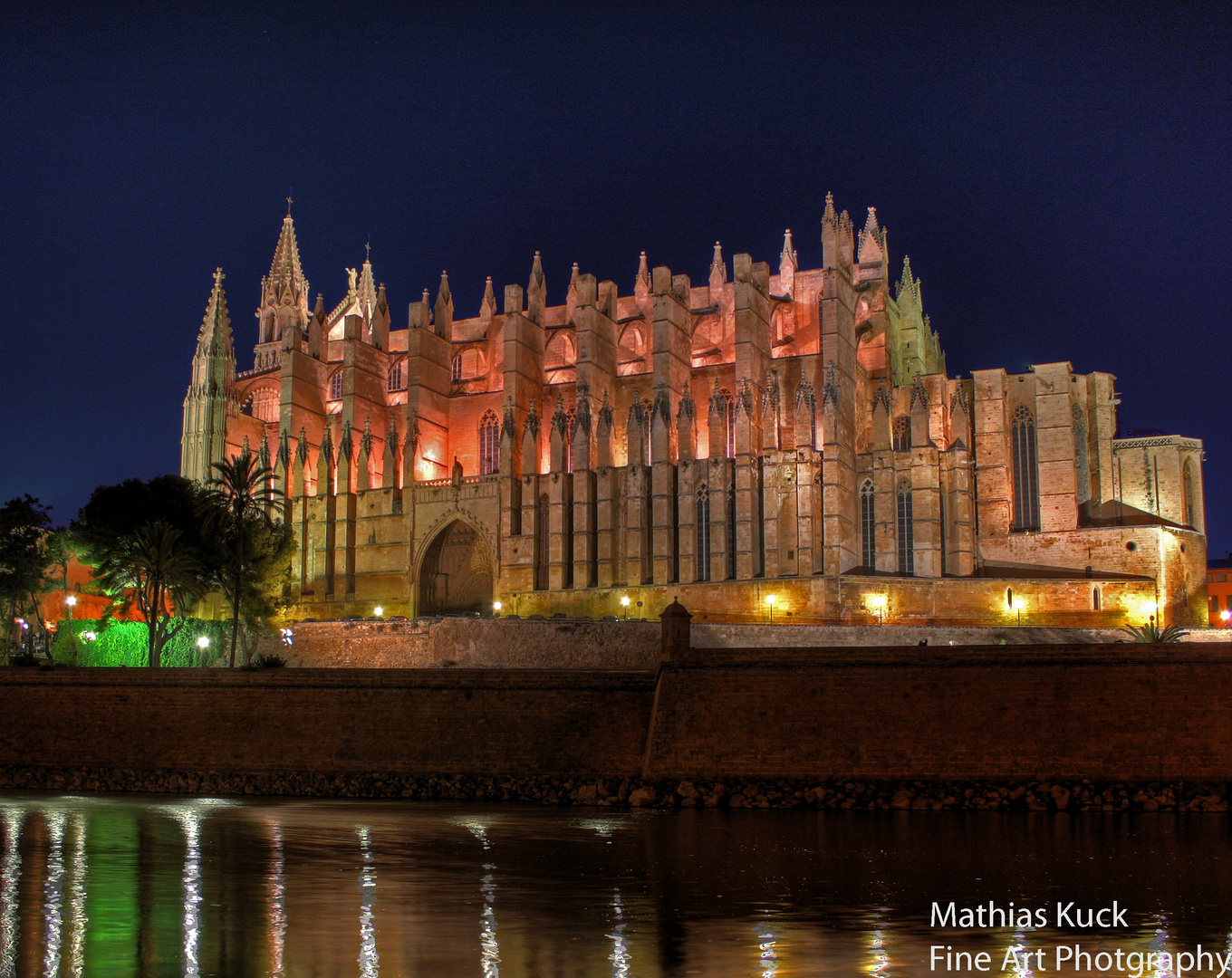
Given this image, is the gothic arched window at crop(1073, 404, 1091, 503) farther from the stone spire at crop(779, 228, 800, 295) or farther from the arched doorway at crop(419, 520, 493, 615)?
the arched doorway at crop(419, 520, 493, 615)

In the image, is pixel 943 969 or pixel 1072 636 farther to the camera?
pixel 1072 636

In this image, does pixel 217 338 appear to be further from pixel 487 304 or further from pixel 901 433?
pixel 901 433

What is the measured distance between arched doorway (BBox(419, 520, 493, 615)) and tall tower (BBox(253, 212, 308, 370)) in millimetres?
25213

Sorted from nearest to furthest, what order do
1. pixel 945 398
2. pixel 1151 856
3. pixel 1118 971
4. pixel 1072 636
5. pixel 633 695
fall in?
1. pixel 1118 971
2. pixel 1151 856
3. pixel 633 695
4. pixel 1072 636
5. pixel 945 398

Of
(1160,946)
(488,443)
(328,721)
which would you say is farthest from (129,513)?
(1160,946)

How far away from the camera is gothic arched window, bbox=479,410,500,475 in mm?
57844

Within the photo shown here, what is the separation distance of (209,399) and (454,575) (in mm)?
16387

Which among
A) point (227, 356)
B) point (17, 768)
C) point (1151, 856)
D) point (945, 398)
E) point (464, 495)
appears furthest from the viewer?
point (227, 356)

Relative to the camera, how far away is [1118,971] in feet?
37.6

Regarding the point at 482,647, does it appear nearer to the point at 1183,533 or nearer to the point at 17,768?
the point at 17,768

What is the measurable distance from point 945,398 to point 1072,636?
1383 cm

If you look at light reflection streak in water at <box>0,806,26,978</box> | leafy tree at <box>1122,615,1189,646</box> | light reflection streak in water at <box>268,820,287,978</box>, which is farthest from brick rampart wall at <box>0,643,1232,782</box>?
light reflection streak in water at <box>268,820,287,978</box>

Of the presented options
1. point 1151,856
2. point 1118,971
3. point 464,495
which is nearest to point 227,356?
point 464,495

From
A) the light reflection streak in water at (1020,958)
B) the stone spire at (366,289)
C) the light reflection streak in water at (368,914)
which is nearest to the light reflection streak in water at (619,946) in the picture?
the light reflection streak in water at (368,914)
